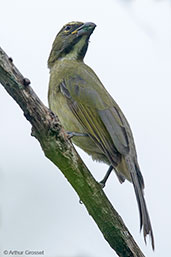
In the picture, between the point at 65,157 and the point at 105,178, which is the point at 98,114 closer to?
the point at 105,178

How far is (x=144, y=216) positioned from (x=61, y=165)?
40.3 inches

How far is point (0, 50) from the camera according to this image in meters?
3.72

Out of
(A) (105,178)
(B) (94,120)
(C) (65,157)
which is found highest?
(C) (65,157)

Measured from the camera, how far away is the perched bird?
16.2 feet

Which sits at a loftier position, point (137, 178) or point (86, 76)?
point (86, 76)

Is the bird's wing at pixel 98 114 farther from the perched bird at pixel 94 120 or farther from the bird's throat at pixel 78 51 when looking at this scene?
the bird's throat at pixel 78 51

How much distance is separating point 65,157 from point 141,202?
105 cm

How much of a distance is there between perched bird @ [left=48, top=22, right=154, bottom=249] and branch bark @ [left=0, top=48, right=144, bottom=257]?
35 centimetres

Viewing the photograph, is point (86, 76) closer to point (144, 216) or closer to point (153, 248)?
point (144, 216)

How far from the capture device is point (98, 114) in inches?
209

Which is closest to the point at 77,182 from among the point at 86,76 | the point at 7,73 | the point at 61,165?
the point at 61,165

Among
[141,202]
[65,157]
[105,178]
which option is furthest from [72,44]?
[65,157]

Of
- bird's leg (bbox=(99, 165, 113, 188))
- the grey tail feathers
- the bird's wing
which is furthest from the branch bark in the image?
bird's leg (bbox=(99, 165, 113, 188))

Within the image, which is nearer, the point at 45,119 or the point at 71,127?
the point at 45,119
